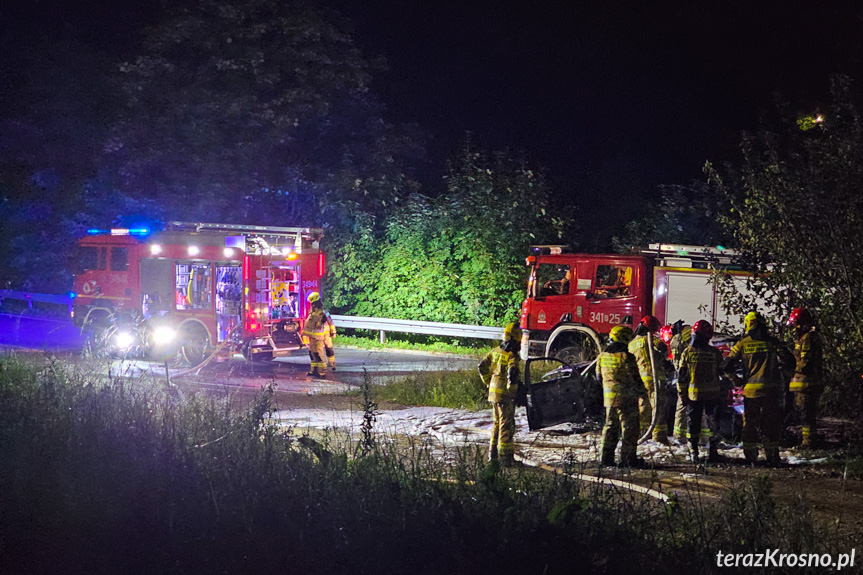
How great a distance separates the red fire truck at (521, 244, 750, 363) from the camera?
14.5m

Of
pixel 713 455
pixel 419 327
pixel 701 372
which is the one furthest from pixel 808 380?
pixel 419 327

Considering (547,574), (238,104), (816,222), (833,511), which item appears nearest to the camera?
(547,574)

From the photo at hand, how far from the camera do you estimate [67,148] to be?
25.8m

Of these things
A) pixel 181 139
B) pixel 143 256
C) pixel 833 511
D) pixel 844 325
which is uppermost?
pixel 181 139

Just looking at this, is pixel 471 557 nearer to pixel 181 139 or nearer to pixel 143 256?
pixel 143 256

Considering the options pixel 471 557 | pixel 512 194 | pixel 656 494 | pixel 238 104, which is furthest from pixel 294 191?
pixel 471 557

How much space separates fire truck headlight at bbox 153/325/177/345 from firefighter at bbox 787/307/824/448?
10.4 meters

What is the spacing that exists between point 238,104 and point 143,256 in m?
8.56

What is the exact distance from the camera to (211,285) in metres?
15.5

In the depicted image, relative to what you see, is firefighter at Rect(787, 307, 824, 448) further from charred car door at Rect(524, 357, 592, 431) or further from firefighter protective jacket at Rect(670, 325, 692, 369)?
charred car door at Rect(524, 357, 592, 431)

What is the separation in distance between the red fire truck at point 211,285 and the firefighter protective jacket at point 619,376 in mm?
8342

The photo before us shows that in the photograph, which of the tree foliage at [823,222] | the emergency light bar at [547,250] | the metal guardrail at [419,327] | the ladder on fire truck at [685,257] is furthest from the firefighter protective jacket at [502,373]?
the metal guardrail at [419,327]

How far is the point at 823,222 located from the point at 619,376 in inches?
133

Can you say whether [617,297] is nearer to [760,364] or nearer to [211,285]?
[760,364]
